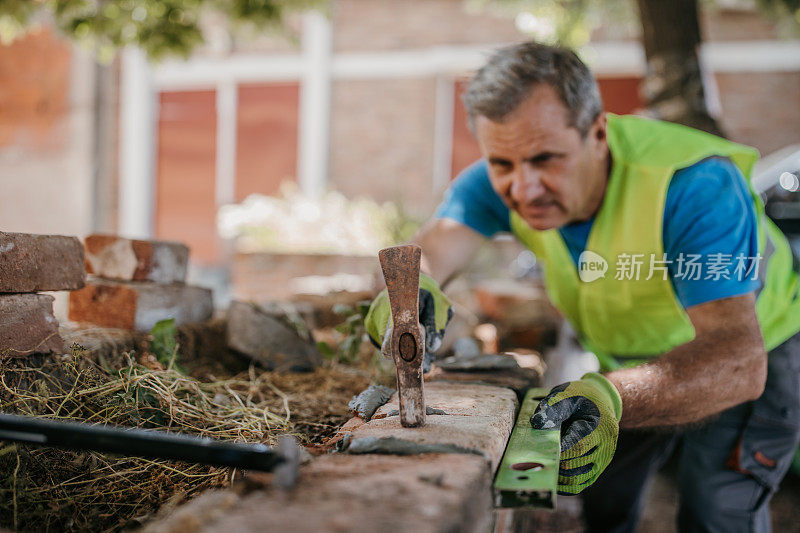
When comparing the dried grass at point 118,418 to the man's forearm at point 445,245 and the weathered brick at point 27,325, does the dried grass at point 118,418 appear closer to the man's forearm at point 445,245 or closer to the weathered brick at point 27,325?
the weathered brick at point 27,325

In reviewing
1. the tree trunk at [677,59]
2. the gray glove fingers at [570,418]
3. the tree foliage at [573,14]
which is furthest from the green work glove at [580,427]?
the tree foliage at [573,14]

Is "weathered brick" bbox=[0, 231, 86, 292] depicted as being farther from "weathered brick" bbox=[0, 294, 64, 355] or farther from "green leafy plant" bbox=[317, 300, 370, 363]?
"green leafy plant" bbox=[317, 300, 370, 363]

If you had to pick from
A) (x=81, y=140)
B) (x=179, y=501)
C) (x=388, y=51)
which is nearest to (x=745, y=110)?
(x=388, y=51)

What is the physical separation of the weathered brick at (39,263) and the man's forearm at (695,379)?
1553 mm

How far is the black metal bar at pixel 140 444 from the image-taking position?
1059mm

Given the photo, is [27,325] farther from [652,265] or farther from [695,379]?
[652,265]

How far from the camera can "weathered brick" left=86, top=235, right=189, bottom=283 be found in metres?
2.32

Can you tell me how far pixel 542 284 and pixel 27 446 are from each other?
146 inches

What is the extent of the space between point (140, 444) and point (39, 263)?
3.07 feet

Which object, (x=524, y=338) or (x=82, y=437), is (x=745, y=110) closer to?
(x=524, y=338)

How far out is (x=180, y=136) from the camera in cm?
949

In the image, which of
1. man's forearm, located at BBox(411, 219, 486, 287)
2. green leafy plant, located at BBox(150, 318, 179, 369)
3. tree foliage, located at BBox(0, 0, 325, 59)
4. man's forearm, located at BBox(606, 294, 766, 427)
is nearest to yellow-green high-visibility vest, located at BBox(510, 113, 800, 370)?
man's forearm, located at BBox(411, 219, 486, 287)

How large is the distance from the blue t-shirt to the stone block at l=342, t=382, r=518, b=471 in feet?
2.19

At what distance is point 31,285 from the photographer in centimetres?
177
